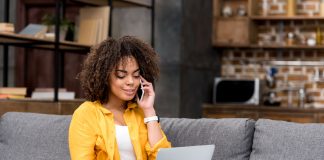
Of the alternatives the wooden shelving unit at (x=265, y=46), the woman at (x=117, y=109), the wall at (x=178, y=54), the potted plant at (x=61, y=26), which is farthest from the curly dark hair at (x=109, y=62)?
the wooden shelving unit at (x=265, y=46)

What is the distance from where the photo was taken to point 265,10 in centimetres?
726

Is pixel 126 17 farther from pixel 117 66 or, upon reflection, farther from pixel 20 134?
pixel 117 66

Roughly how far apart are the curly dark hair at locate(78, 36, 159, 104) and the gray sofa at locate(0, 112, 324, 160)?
1.00 feet

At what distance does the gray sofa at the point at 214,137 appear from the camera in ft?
8.99

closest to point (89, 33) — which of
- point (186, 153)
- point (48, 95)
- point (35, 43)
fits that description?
point (35, 43)

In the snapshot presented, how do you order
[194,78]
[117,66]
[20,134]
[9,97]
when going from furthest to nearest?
[194,78]
[9,97]
[20,134]
[117,66]

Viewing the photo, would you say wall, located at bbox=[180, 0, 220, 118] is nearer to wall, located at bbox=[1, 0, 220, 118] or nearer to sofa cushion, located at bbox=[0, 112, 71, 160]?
wall, located at bbox=[1, 0, 220, 118]

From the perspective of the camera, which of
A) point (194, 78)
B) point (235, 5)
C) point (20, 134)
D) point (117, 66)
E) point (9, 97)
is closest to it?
point (117, 66)

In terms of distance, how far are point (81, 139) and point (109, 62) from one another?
31 cm

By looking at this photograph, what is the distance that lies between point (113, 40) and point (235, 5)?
15.3 ft

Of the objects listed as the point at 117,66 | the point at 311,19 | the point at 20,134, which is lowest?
the point at 20,134

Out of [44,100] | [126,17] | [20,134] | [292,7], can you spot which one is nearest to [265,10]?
[292,7]

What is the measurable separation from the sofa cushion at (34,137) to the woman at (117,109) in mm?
371

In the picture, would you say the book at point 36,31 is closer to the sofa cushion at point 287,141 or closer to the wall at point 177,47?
the wall at point 177,47
